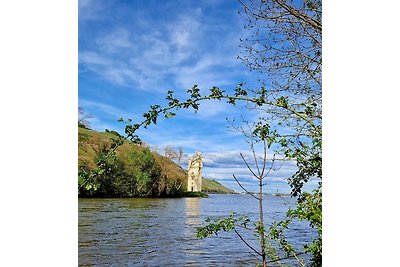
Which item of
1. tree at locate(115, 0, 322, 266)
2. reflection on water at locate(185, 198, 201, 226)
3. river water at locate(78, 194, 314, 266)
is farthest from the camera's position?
reflection on water at locate(185, 198, 201, 226)

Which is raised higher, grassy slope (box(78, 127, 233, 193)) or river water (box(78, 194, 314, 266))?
grassy slope (box(78, 127, 233, 193))

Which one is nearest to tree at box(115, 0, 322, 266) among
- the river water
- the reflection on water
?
the river water

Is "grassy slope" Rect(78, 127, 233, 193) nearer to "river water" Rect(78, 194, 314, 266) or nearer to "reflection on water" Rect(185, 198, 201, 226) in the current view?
"river water" Rect(78, 194, 314, 266)

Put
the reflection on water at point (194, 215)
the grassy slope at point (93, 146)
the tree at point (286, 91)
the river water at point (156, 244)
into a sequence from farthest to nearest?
the reflection on water at point (194, 215) → the river water at point (156, 244) → the grassy slope at point (93, 146) → the tree at point (286, 91)

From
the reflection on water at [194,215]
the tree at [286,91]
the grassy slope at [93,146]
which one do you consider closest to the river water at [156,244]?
the reflection on water at [194,215]

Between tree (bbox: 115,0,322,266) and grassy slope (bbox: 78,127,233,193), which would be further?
grassy slope (bbox: 78,127,233,193)

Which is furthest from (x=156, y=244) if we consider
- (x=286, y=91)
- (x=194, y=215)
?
(x=286, y=91)

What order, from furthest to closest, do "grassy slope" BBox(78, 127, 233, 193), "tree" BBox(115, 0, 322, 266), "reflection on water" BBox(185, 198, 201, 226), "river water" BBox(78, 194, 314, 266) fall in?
1. "reflection on water" BBox(185, 198, 201, 226)
2. "river water" BBox(78, 194, 314, 266)
3. "grassy slope" BBox(78, 127, 233, 193)
4. "tree" BBox(115, 0, 322, 266)

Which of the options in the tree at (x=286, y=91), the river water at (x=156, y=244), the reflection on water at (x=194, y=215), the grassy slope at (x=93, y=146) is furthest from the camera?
the reflection on water at (x=194, y=215)

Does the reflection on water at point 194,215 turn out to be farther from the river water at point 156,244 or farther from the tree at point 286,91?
the tree at point 286,91
